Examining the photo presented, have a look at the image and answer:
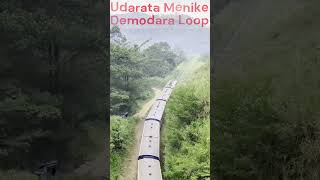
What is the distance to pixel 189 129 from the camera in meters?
5.87

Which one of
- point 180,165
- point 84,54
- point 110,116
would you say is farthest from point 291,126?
point 84,54

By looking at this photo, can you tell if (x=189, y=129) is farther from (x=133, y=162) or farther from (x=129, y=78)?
(x=129, y=78)

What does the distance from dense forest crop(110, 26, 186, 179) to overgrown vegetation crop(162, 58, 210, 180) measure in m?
0.33

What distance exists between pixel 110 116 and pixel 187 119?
1157 millimetres

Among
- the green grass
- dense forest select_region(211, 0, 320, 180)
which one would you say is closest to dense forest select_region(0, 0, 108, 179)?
the green grass

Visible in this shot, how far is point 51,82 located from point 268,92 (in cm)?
330

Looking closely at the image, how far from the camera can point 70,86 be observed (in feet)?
20.3

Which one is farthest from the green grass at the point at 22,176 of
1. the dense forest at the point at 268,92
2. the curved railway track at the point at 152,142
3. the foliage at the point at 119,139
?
the dense forest at the point at 268,92

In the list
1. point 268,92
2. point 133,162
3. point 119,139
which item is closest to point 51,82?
point 119,139

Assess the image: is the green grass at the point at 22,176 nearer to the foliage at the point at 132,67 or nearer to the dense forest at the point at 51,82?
the dense forest at the point at 51,82

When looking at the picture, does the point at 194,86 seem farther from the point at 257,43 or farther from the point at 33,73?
the point at 33,73

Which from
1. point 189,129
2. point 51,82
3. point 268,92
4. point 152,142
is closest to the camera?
point 268,92

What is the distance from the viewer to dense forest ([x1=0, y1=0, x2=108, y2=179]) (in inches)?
233

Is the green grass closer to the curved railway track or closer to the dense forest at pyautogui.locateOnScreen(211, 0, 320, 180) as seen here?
the curved railway track
